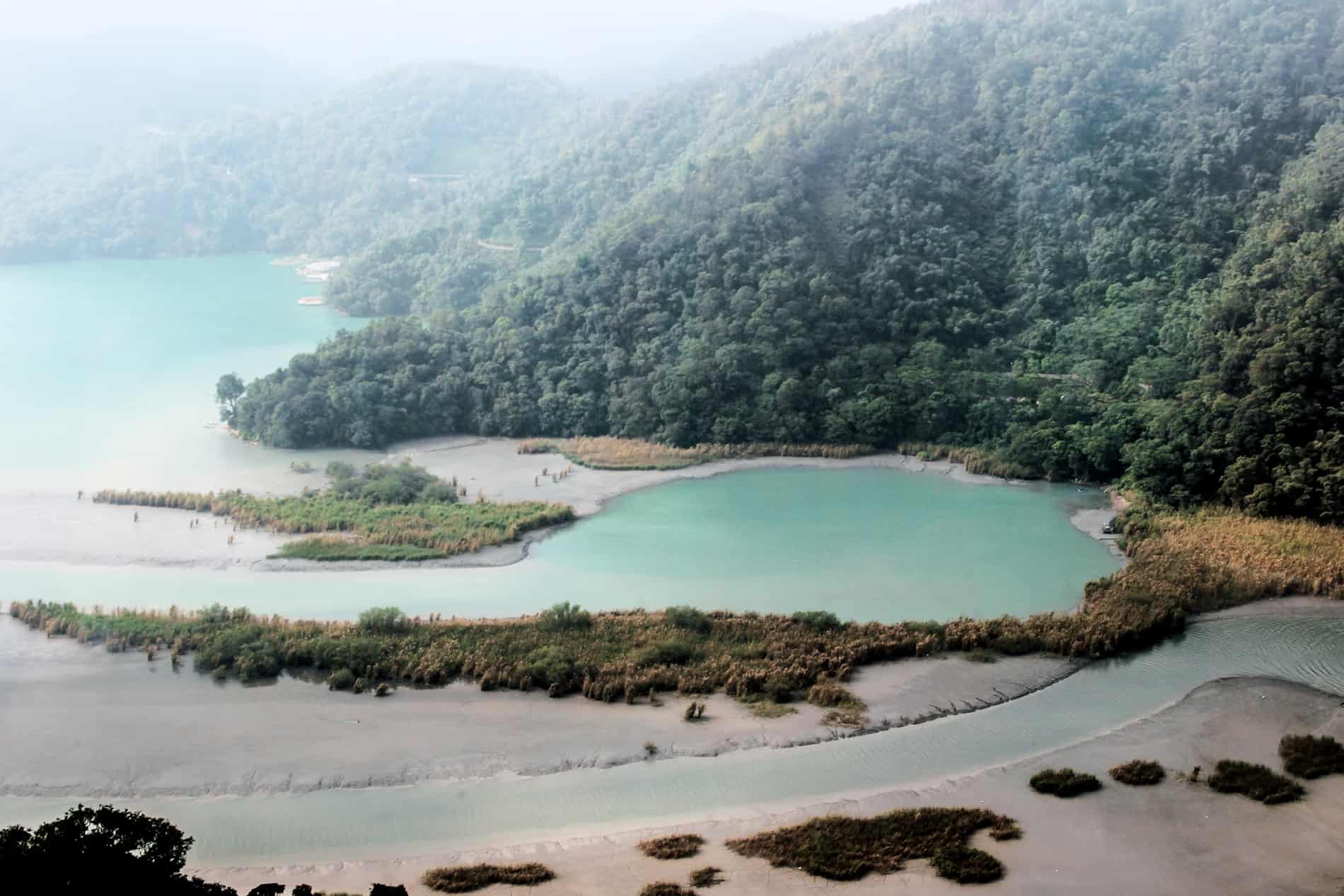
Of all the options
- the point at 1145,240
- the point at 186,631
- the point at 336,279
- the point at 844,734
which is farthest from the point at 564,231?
the point at 844,734

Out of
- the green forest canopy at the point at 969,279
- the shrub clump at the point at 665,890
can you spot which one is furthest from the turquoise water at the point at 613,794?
the green forest canopy at the point at 969,279

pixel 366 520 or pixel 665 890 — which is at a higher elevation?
pixel 366 520

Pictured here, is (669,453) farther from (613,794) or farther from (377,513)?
(613,794)

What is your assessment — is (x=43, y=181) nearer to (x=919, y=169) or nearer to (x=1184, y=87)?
(x=919, y=169)

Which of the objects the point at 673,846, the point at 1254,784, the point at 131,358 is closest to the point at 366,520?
the point at 673,846

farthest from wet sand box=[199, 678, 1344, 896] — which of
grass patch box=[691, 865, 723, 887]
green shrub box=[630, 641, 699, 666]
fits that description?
green shrub box=[630, 641, 699, 666]

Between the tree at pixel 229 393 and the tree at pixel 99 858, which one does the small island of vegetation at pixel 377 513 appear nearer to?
the tree at pixel 229 393
